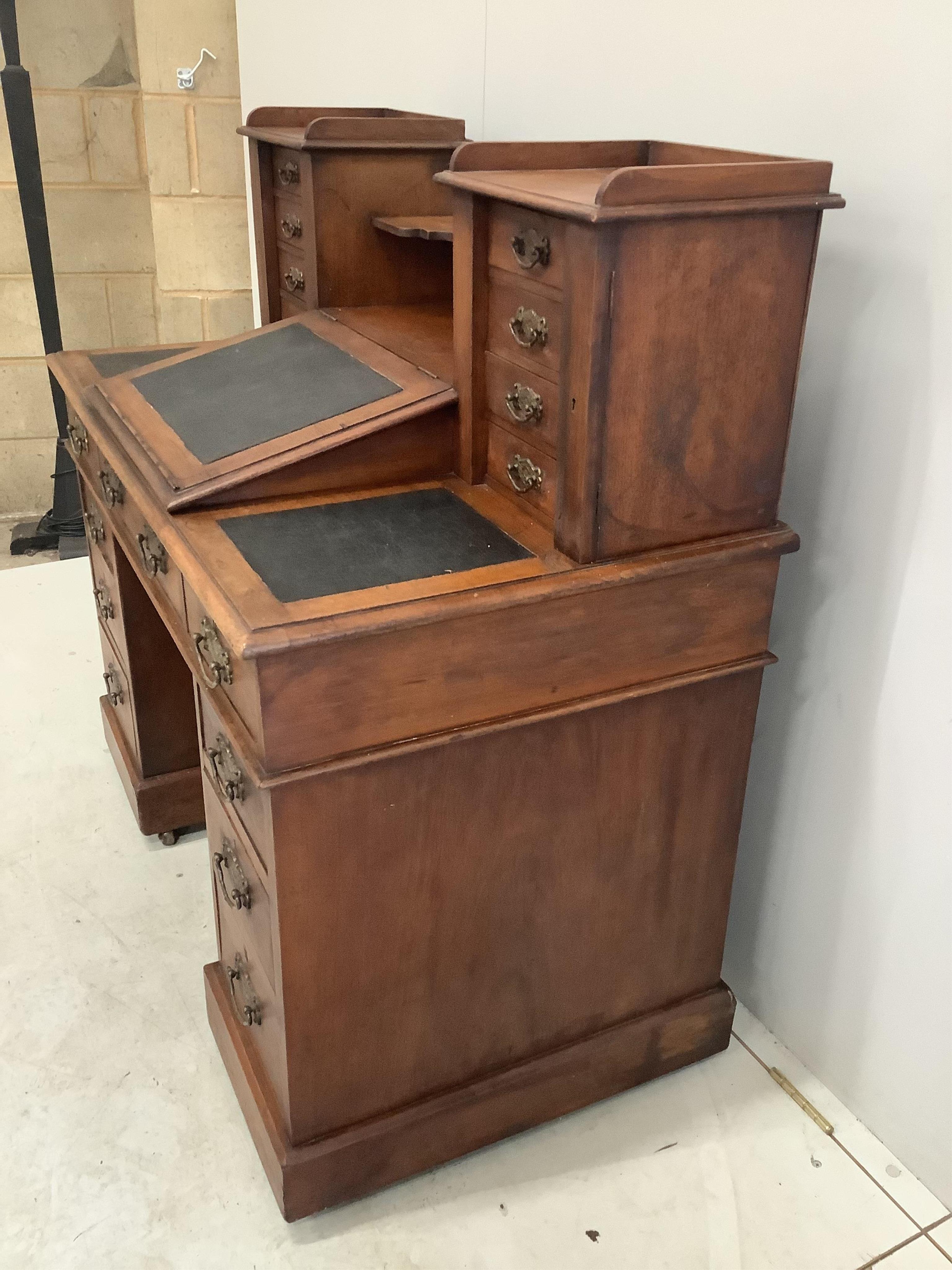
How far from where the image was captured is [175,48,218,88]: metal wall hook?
11.6 feet

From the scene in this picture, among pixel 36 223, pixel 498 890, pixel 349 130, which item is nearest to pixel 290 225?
pixel 349 130

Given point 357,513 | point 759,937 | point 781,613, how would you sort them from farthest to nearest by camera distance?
point 759,937, point 781,613, point 357,513

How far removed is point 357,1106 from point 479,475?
34.2 inches

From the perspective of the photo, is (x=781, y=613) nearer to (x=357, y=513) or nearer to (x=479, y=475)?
(x=479, y=475)

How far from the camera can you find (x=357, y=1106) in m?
1.45

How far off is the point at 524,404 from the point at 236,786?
0.59 metres

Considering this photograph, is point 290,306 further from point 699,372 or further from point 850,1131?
point 850,1131

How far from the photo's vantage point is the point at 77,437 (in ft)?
6.73

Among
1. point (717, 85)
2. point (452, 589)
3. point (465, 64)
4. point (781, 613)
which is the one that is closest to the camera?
point (452, 589)

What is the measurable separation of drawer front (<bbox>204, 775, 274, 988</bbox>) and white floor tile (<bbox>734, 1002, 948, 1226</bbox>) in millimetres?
851

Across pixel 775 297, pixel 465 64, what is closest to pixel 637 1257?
pixel 775 297

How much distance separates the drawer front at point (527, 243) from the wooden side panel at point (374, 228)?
593 mm

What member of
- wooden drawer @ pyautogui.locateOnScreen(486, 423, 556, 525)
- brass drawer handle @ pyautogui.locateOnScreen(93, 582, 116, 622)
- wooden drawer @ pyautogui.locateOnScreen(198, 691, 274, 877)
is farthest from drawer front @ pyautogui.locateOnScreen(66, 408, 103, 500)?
wooden drawer @ pyautogui.locateOnScreen(486, 423, 556, 525)

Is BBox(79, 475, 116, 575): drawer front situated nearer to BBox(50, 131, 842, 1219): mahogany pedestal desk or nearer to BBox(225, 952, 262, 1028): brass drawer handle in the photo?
BBox(50, 131, 842, 1219): mahogany pedestal desk
